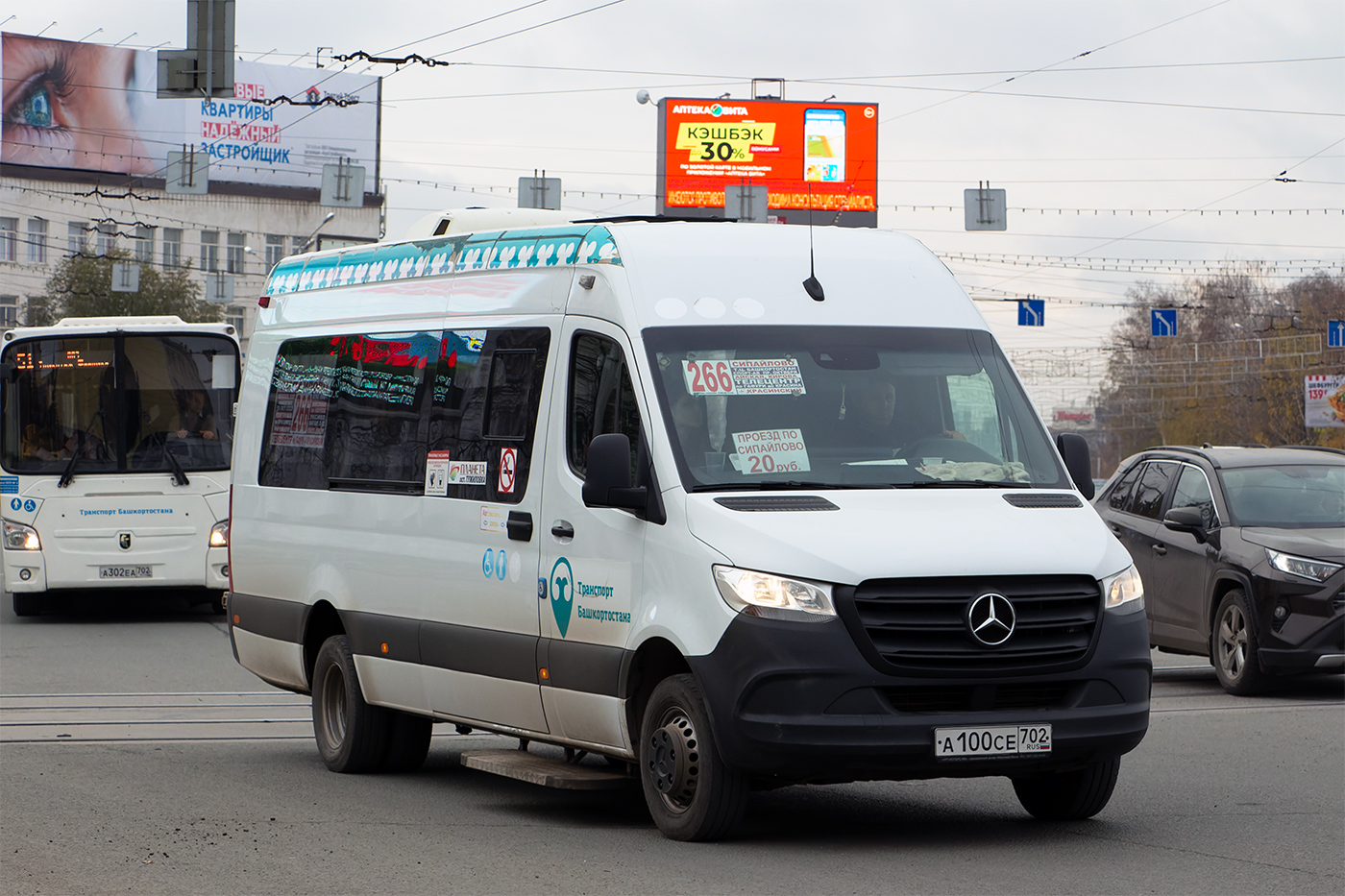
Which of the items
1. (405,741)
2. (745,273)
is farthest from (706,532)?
(405,741)

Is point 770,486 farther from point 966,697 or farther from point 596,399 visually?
point 966,697

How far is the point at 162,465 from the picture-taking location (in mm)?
20359

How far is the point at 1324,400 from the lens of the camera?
67000 millimetres

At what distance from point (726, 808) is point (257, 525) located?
456cm

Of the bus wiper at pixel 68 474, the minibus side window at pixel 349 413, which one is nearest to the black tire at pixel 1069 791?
the minibus side window at pixel 349 413

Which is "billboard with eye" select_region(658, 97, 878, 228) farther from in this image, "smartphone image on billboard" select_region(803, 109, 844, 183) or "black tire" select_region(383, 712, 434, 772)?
"black tire" select_region(383, 712, 434, 772)

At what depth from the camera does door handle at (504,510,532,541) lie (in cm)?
850

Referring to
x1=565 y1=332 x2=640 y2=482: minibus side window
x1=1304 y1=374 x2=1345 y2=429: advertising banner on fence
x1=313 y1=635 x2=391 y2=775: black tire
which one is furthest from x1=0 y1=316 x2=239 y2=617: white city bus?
x1=1304 y1=374 x2=1345 y2=429: advertising banner on fence

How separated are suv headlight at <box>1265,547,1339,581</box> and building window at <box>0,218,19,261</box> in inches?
3457

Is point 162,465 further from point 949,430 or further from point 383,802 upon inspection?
point 949,430

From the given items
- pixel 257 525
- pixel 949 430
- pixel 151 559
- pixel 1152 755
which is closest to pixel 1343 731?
pixel 1152 755

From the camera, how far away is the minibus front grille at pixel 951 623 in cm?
714

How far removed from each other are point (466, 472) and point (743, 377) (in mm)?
1680

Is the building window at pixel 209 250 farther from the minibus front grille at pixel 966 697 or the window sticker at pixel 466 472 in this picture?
the minibus front grille at pixel 966 697
